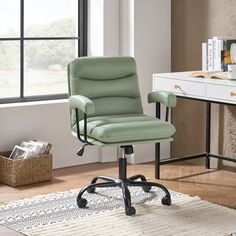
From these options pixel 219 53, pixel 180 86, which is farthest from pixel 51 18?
pixel 219 53

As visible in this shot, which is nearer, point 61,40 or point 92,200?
point 92,200

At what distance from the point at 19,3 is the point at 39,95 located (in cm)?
72

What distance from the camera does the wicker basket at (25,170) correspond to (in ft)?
16.3

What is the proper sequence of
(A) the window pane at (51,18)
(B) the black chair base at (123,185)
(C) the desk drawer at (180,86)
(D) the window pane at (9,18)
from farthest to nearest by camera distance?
(A) the window pane at (51,18) → (D) the window pane at (9,18) → (C) the desk drawer at (180,86) → (B) the black chair base at (123,185)

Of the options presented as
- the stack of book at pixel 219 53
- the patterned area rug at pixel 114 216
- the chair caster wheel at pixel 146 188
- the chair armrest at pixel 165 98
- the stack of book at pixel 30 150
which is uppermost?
the stack of book at pixel 219 53

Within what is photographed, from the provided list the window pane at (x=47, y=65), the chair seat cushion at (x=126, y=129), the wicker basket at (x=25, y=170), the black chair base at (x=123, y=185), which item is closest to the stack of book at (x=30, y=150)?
the wicker basket at (x=25, y=170)

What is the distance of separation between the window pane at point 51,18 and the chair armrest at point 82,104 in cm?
130

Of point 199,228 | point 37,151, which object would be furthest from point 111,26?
point 199,228

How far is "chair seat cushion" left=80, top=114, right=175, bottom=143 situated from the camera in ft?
13.8

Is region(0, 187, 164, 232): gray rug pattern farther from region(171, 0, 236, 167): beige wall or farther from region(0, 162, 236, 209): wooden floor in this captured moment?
region(171, 0, 236, 167): beige wall

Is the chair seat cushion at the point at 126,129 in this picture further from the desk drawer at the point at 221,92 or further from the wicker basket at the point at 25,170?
the wicker basket at the point at 25,170

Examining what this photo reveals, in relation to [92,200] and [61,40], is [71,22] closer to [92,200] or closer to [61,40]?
[61,40]

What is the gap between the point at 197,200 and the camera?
15.0 ft

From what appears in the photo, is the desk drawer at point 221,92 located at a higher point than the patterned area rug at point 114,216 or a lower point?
higher
